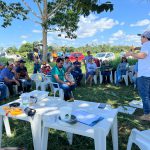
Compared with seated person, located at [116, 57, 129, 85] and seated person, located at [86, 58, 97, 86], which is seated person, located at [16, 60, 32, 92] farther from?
seated person, located at [116, 57, 129, 85]

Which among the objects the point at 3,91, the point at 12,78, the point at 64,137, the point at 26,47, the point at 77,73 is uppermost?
the point at 26,47

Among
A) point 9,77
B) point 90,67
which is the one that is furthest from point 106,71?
point 9,77

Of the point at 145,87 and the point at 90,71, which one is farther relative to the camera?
the point at 90,71

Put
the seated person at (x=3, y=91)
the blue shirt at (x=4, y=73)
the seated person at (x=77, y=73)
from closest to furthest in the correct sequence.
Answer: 1. the seated person at (x=3, y=91)
2. the blue shirt at (x=4, y=73)
3. the seated person at (x=77, y=73)

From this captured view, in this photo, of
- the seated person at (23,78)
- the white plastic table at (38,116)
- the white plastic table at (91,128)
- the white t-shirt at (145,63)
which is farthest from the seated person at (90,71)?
the white plastic table at (91,128)

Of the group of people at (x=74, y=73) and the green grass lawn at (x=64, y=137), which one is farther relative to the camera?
the group of people at (x=74, y=73)

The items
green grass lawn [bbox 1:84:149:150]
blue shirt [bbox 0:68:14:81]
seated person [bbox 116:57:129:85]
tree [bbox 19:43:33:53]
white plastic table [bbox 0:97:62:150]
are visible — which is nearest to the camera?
white plastic table [bbox 0:97:62:150]

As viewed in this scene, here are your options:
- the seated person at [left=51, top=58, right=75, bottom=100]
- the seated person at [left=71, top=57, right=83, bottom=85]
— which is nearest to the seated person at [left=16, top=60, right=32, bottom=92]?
the seated person at [left=51, top=58, right=75, bottom=100]

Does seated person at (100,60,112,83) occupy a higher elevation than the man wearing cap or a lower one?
lower

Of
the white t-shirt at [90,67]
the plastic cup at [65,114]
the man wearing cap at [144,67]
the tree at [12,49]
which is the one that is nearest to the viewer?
the plastic cup at [65,114]

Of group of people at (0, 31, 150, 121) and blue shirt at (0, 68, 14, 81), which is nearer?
group of people at (0, 31, 150, 121)

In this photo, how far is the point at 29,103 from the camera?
358 centimetres

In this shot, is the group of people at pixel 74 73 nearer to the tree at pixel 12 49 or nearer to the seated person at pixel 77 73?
the seated person at pixel 77 73

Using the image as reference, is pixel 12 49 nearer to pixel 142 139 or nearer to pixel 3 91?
pixel 3 91
